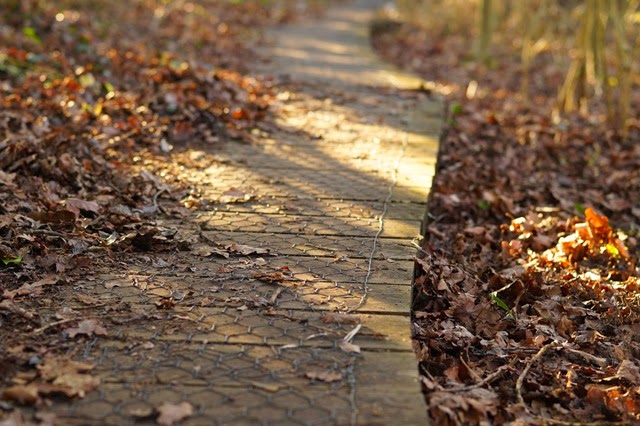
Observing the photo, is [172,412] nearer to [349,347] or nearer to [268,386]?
[268,386]

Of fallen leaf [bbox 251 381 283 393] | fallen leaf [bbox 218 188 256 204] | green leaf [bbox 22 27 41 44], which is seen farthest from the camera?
green leaf [bbox 22 27 41 44]

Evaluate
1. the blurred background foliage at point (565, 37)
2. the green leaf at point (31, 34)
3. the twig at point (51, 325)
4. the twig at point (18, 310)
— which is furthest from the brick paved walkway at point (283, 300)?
the green leaf at point (31, 34)

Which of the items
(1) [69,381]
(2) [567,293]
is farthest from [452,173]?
(1) [69,381]

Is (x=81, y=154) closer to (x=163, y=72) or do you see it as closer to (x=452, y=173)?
(x=163, y=72)

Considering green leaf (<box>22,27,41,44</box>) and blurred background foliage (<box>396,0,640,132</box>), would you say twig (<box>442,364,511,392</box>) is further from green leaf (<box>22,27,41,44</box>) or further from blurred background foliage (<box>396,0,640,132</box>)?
green leaf (<box>22,27,41,44</box>)

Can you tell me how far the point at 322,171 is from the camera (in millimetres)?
5559

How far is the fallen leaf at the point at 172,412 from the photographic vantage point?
2467mm

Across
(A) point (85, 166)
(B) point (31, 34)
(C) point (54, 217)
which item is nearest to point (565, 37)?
(B) point (31, 34)

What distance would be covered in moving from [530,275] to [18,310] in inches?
106

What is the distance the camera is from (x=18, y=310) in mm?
3154

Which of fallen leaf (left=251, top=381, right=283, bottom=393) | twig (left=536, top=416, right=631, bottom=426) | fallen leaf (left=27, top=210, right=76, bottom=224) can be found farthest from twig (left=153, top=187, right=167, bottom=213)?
twig (left=536, top=416, right=631, bottom=426)

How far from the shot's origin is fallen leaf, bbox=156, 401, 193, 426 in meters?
2.47

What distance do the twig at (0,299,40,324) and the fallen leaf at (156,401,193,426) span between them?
2.87ft

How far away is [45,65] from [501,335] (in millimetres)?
6121
